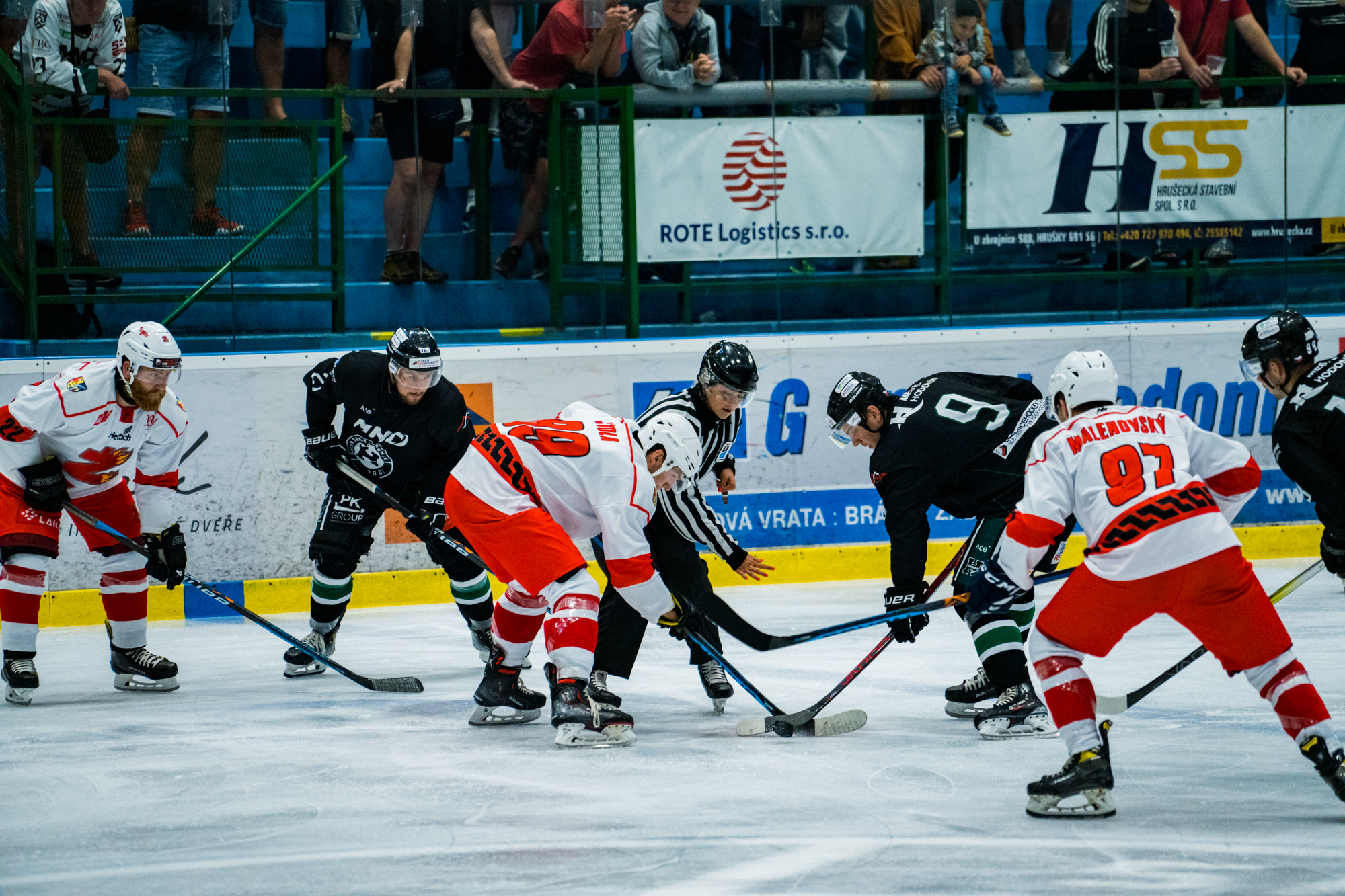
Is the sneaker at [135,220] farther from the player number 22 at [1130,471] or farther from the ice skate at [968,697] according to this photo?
the player number 22 at [1130,471]

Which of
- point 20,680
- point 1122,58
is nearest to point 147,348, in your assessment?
point 20,680

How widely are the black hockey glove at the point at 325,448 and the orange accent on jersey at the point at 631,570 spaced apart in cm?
168

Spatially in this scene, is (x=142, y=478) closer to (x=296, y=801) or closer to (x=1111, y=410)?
(x=296, y=801)

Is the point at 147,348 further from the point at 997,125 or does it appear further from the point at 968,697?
the point at 997,125

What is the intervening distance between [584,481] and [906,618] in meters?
0.95

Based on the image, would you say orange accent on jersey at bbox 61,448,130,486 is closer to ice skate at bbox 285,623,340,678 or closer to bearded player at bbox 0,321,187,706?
bearded player at bbox 0,321,187,706

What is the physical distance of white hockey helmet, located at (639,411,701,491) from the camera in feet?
13.7

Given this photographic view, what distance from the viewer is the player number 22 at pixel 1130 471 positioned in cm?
323

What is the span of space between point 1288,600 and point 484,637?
130 inches

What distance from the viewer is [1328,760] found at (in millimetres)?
3188

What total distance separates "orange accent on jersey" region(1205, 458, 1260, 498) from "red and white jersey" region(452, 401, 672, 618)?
1.41 m

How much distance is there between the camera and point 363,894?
287 cm

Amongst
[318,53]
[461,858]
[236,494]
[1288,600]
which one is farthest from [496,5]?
[461,858]

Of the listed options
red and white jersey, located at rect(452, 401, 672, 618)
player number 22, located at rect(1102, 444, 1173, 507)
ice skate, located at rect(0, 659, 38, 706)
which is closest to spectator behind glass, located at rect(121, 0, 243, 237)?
ice skate, located at rect(0, 659, 38, 706)
